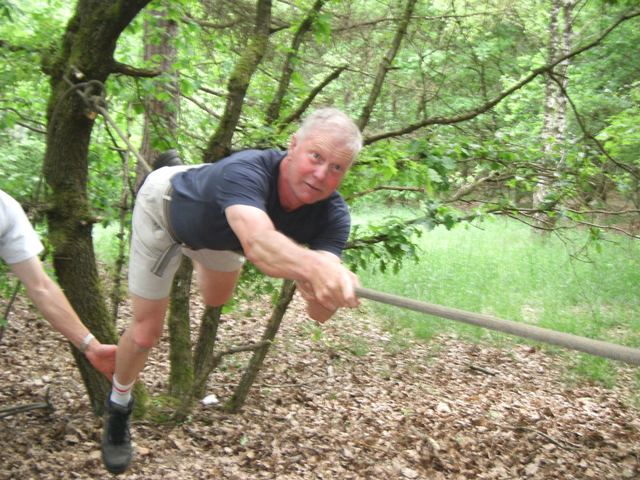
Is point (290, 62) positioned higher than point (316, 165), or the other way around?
point (290, 62)

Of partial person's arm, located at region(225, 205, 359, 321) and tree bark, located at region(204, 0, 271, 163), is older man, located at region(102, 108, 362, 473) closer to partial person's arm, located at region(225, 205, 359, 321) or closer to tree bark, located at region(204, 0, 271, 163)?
partial person's arm, located at region(225, 205, 359, 321)

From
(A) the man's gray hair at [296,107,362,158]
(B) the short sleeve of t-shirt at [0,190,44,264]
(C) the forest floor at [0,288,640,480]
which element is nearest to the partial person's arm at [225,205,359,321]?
(A) the man's gray hair at [296,107,362,158]

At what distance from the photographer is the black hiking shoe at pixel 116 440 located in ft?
11.1

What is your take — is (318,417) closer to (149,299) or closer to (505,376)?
(505,376)

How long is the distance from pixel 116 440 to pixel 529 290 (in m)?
6.81

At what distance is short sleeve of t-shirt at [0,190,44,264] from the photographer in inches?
104

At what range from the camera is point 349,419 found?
576cm

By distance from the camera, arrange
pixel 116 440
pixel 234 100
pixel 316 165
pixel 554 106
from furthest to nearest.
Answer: pixel 554 106, pixel 234 100, pixel 116 440, pixel 316 165

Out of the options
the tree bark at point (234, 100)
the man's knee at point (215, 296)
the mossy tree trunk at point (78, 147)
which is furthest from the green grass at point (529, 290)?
the mossy tree trunk at point (78, 147)

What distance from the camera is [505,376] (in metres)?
6.86

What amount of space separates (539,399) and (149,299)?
4.62 metres

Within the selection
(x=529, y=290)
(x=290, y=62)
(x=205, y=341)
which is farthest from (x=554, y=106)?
(x=205, y=341)

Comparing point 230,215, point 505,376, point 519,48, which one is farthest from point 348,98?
point 519,48

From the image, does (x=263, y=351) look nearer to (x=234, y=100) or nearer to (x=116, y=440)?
(x=116, y=440)
